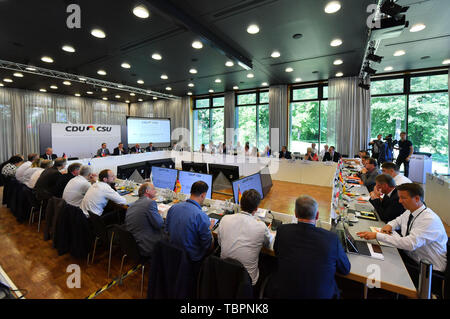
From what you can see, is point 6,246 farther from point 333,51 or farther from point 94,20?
point 333,51

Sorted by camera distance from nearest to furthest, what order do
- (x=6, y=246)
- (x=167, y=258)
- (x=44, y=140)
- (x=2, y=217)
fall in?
1. (x=167, y=258)
2. (x=6, y=246)
3. (x=2, y=217)
4. (x=44, y=140)

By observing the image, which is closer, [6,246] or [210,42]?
[6,246]

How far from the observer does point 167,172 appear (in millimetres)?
3582

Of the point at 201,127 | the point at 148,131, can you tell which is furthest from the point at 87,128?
the point at 201,127

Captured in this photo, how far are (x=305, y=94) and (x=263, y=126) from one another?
2221 mm

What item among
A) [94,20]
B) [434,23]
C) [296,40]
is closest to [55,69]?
[94,20]

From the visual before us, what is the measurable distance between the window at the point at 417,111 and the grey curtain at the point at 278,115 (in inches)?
122

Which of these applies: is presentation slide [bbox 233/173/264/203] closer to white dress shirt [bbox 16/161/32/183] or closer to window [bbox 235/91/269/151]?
white dress shirt [bbox 16/161/32/183]

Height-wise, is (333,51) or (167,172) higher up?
(333,51)

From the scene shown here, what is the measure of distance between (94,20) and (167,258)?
410cm

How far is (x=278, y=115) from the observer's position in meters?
9.12

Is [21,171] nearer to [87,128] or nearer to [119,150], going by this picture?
[119,150]

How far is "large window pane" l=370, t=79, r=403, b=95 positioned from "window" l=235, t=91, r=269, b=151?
13.2 ft
